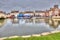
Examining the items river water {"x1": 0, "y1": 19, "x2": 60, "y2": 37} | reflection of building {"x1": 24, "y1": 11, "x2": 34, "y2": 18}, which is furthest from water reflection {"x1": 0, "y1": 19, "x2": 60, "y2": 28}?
reflection of building {"x1": 24, "y1": 11, "x2": 34, "y2": 18}

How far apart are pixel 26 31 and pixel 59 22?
2.65ft

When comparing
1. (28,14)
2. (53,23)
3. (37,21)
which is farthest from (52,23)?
(28,14)

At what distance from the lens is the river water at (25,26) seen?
366 centimetres

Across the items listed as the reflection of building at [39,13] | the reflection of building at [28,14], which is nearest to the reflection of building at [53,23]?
the reflection of building at [39,13]

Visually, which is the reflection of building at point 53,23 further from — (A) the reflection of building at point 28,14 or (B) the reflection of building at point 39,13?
(A) the reflection of building at point 28,14

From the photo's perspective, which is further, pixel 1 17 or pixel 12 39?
pixel 1 17

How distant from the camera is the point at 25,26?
3.76 meters

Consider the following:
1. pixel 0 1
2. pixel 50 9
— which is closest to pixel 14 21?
pixel 0 1

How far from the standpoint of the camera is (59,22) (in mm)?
3975

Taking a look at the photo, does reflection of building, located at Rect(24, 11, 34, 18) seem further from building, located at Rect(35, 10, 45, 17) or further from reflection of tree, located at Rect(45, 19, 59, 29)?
reflection of tree, located at Rect(45, 19, 59, 29)

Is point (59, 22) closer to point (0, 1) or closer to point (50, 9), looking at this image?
point (50, 9)

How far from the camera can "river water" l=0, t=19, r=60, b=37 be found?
366 cm

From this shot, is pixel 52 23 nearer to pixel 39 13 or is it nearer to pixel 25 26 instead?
pixel 39 13

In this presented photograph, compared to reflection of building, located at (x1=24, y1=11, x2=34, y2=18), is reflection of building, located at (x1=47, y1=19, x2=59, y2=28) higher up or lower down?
lower down
